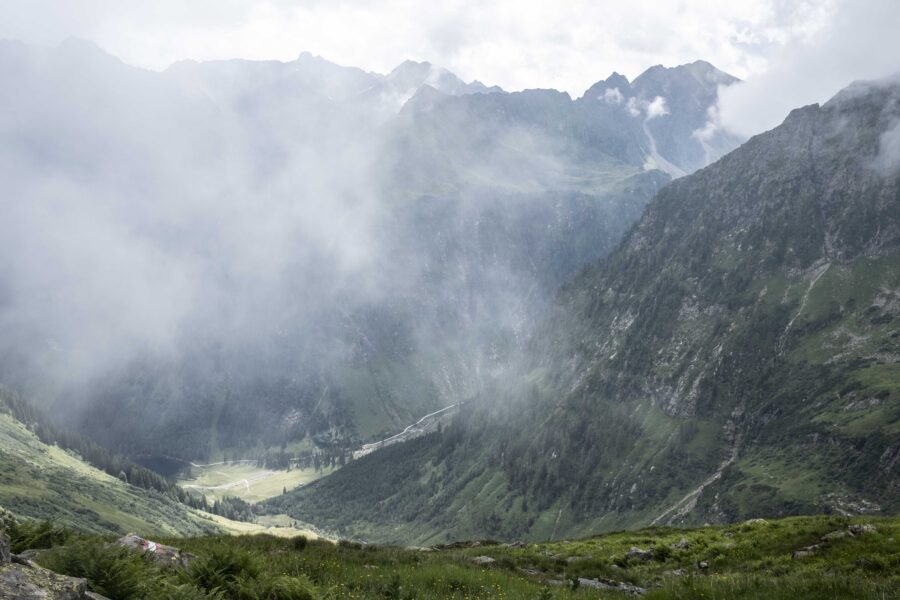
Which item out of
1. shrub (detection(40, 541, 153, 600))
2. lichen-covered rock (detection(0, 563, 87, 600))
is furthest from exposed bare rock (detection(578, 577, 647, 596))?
lichen-covered rock (detection(0, 563, 87, 600))

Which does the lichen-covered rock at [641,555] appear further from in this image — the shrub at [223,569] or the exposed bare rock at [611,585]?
the shrub at [223,569]

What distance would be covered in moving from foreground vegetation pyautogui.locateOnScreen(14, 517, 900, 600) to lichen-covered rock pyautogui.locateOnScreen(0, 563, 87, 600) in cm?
165

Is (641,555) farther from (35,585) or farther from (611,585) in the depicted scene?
(35,585)

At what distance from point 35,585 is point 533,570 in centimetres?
2594

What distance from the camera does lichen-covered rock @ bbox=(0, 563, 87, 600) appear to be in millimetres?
10047

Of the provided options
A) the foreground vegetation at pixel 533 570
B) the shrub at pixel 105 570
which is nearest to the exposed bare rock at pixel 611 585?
the foreground vegetation at pixel 533 570

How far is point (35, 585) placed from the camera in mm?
10461

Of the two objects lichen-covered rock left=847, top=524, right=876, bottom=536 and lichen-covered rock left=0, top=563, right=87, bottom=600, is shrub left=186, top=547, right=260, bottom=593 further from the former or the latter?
lichen-covered rock left=847, top=524, right=876, bottom=536

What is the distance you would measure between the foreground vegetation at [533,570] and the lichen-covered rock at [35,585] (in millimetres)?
1651

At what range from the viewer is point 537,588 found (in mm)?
20641


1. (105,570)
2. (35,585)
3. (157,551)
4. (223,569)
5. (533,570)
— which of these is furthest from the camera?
(533,570)

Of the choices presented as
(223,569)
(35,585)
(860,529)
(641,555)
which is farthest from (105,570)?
(641,555)

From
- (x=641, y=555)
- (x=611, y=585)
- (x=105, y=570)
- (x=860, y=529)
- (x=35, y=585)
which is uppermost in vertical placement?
(x=35, y=585)

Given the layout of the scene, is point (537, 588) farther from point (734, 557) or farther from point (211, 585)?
point (734, 557)
